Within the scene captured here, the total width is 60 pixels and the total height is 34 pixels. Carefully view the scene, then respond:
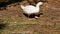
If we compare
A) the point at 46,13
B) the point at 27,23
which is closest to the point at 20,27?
the point at 27,23

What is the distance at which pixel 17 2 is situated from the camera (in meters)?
6.20

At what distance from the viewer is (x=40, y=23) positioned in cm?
480

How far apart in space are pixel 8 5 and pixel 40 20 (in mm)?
1419

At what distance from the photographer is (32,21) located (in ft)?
16.2

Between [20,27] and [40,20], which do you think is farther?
[40,20]

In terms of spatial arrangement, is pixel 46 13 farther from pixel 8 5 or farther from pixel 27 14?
pixel 8 5

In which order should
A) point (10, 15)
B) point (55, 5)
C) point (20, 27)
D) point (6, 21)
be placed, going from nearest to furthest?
point (20, 27) → point (6, 21) → point (10, 15) → point (55, 5)

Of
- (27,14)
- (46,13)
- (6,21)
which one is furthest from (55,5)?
(6,21)

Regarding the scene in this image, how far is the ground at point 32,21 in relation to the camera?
4.50 metres

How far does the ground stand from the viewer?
4.50m

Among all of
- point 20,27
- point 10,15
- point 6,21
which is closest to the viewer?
point 20,27

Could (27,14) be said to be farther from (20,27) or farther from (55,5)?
(55,5)

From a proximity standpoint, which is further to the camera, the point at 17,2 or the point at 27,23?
the point at 17,2

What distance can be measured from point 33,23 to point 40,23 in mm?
159
